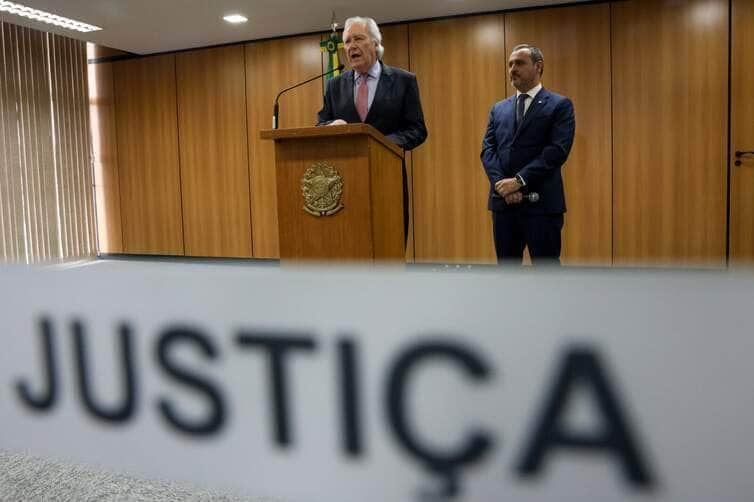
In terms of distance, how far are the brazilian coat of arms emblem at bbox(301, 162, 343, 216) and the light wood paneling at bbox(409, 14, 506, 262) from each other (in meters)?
3.61

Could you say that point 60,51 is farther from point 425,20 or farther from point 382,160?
point 382,160

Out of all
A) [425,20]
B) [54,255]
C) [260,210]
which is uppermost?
[425,20]

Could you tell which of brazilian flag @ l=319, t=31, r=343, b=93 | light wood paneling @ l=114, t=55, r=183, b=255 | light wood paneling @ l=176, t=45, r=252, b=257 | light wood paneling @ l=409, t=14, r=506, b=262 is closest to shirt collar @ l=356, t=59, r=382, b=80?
brazilian flag @ l=319, t=31, r=343, b=93

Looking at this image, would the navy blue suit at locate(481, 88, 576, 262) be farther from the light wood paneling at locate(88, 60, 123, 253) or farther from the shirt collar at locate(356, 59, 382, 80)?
the light wood paneling at locate(88, 60, 123, 253)

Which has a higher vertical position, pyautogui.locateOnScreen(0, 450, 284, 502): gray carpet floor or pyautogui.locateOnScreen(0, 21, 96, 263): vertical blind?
pyautogui.locateOnScreen(0, 21, 96, 263): vertical blind

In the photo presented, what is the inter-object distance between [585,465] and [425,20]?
4.94 m

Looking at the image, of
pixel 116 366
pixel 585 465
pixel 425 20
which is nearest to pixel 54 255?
pixel 425 20

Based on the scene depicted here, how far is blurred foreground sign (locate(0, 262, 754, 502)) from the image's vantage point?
2.11 feet

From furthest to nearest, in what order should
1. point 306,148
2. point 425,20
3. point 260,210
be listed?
1. point 260,210
2. point 425,20
3. point 306,148

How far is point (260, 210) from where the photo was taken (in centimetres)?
576

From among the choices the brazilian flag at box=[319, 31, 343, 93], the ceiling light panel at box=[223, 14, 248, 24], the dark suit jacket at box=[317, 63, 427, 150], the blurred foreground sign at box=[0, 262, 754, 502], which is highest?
the ceiling light panel at box=[223, 14, 248, 24]

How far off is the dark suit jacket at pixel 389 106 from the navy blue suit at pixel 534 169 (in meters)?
0.41

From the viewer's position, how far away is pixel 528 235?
7.34 ft

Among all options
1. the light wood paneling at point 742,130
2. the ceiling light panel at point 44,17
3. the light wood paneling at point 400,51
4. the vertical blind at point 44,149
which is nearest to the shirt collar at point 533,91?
the light wood paneling at point 400,51
